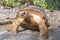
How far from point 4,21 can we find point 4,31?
2.85 feet

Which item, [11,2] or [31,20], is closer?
[31,20]

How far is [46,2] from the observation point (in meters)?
6.75

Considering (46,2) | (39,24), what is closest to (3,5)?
(46,2)

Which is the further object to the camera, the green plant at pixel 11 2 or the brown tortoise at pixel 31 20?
the green plant at pixel 11 2

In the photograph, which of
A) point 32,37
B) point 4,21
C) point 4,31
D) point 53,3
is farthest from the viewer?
point 53,3

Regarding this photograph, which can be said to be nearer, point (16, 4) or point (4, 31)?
point (4, 31)

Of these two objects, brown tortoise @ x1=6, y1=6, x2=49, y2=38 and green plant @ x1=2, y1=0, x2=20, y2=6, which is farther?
green plant @ x1=2, y1=0, x2=20, y2=6

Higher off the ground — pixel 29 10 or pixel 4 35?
pixel 29 10

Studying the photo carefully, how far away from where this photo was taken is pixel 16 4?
22.8 ft

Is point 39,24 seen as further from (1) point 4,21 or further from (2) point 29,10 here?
(1) point 4,21

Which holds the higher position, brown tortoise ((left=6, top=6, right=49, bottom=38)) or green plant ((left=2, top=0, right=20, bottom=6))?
brown tortoise ((left=6, top=6, right=49, bottom=38))

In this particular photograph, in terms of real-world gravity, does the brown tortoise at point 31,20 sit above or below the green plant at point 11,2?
above

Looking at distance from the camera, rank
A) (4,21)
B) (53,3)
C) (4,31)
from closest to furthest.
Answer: (4,31) < (4,21) < (53,3)

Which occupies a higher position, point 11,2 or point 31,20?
point 31,20
